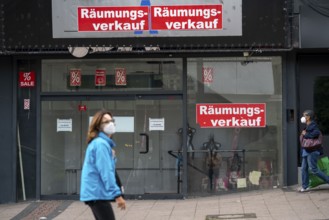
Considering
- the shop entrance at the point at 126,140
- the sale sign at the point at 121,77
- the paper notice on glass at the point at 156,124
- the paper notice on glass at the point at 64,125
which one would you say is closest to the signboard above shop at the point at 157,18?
the sale sign at the point at 121,77

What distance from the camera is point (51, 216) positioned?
973cm

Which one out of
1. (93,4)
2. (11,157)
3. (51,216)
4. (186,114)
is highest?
(93,4)

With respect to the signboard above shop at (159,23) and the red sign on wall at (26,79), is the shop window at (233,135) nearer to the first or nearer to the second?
the signboard above shop at (159,23)

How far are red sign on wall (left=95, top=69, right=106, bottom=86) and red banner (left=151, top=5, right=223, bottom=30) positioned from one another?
5.30 ft

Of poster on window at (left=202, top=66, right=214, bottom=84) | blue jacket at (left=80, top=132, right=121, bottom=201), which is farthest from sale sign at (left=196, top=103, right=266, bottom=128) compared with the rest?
blue jacket at (left=80, top=132, right=121, bottom=201)

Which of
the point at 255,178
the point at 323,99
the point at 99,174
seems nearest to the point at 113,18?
the point at 255,178

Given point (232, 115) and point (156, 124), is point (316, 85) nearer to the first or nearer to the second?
point (232, 115)

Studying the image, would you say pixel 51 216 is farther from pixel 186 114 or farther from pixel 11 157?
pixel 186 114

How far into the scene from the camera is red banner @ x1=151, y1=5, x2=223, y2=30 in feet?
34.4

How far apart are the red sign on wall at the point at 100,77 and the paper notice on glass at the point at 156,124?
130 centimetres

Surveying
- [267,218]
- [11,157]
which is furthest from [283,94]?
[11,157]

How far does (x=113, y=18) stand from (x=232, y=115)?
124 inches

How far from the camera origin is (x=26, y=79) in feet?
37.2

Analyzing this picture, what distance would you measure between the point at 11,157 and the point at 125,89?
2.80 meters
